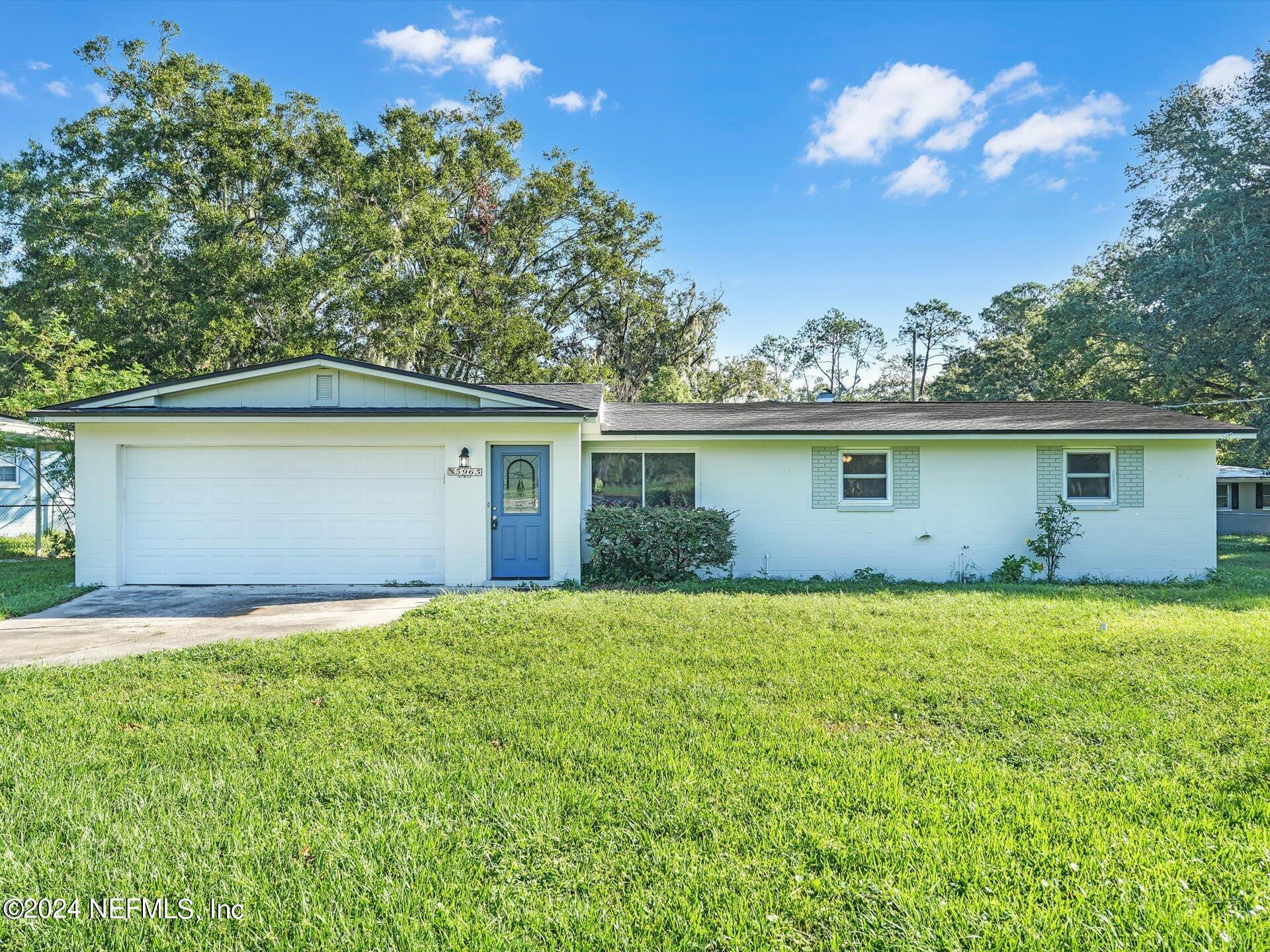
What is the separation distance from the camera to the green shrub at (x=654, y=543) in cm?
1051

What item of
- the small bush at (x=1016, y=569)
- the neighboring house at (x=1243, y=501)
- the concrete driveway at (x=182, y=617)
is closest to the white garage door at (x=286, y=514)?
the concrete driveway at (x=182, y=617)

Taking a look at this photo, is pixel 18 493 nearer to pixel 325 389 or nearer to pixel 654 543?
pixel 325 389

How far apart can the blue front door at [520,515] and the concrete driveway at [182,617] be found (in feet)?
4.26

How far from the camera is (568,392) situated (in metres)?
12.8

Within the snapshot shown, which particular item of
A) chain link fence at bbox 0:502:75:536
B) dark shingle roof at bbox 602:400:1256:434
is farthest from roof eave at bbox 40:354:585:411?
chain link fence at bbox 0:502:75:536

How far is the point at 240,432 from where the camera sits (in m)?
10.2

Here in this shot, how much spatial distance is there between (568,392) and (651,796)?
10134mm

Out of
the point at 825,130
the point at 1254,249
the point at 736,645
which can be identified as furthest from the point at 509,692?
the point at 1254,249

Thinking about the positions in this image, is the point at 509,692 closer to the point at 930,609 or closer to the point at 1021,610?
the point at 930,609

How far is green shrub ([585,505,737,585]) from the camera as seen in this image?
10.5 meters

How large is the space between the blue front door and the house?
0.03 m

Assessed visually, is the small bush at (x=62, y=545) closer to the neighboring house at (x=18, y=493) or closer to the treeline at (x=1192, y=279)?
the neighboring house at (x=18, y=493)

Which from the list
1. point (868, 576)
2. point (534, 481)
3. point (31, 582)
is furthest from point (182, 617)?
point (868, 576)

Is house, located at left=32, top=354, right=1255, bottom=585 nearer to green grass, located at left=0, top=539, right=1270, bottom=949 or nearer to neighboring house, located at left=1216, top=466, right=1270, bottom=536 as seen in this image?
green grass, located at left=0, top=539, right=1270, bottom=949
